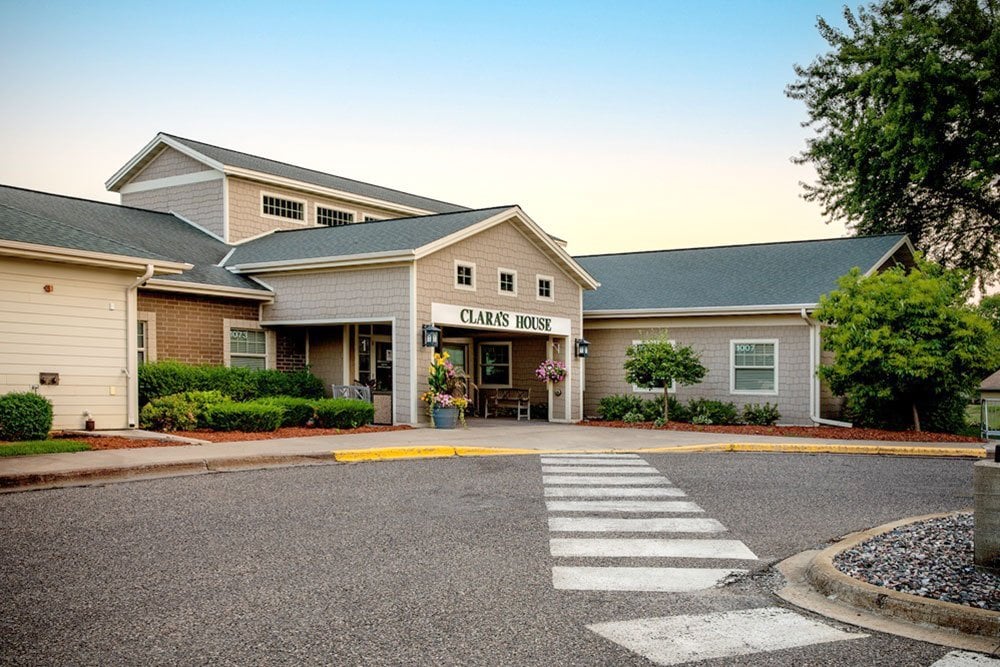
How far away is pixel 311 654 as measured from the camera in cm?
492

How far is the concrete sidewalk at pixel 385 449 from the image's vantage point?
38.3 feet

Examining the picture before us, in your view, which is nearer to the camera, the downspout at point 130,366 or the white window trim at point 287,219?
the downspout at point 130,366

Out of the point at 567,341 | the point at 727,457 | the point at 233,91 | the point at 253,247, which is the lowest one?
the point at 727,457

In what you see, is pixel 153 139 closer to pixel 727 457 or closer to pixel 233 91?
pixel 233 91

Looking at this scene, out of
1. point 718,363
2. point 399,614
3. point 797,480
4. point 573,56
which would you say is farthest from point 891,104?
point 399,614

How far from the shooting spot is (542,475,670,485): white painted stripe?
12.3 meters

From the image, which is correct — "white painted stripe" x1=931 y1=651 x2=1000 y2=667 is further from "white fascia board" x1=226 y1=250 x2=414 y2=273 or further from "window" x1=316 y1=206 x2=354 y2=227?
"window" x1=316 y1=206 x2=354 y2=227

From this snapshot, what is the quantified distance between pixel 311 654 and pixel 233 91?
20.0 metres

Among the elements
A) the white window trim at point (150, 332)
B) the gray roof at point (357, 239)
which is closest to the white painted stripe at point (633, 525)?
the gray roof at point (357, 239)

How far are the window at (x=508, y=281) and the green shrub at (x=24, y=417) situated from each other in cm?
1192

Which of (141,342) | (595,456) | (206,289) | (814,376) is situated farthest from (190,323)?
(814,376)

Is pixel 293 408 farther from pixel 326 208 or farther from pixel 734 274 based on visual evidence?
pixel 734 274

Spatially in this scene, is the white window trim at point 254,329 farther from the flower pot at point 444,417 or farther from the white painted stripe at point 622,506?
the white painted stripe at point 622,506

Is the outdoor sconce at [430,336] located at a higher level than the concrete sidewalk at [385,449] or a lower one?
higher
